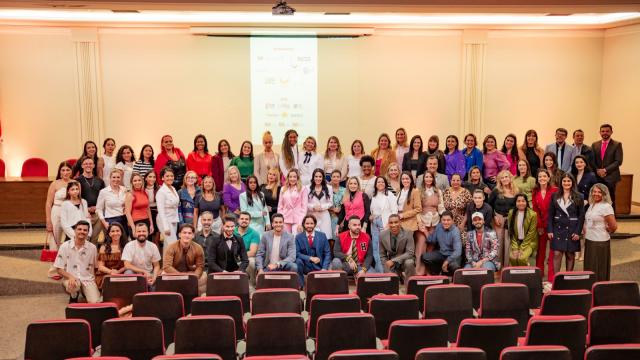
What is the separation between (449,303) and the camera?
18.0 ft

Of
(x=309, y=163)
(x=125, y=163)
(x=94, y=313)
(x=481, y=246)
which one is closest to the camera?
(x=94, y=313)

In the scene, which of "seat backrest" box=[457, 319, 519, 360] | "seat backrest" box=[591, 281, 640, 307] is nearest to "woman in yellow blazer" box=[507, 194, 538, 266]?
"seat backrest" box=[591, 281, 640, 307]

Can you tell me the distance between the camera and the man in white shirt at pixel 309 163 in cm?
948

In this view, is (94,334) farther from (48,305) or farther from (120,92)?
(120,92)

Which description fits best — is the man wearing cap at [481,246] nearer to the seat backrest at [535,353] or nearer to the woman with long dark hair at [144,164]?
the seat backrest at [535,353]

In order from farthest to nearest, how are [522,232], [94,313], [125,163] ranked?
1. [125,163]
2. [522,232]
3. [94,313]

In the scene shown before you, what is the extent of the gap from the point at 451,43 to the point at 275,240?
7.24 m

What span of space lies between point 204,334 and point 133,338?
1.68 ft

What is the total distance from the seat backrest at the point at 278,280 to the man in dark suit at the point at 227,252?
125 centimetres

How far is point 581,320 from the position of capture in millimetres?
4555

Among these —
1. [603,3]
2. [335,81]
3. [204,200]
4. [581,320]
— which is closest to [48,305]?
[204,200]

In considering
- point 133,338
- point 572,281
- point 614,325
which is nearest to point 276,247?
point 133,338

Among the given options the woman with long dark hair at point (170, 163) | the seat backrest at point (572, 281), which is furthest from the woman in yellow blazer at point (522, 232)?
the woman with long dark hair at point (170, 163)

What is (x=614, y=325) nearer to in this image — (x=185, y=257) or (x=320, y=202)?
(x=320, y=202)
